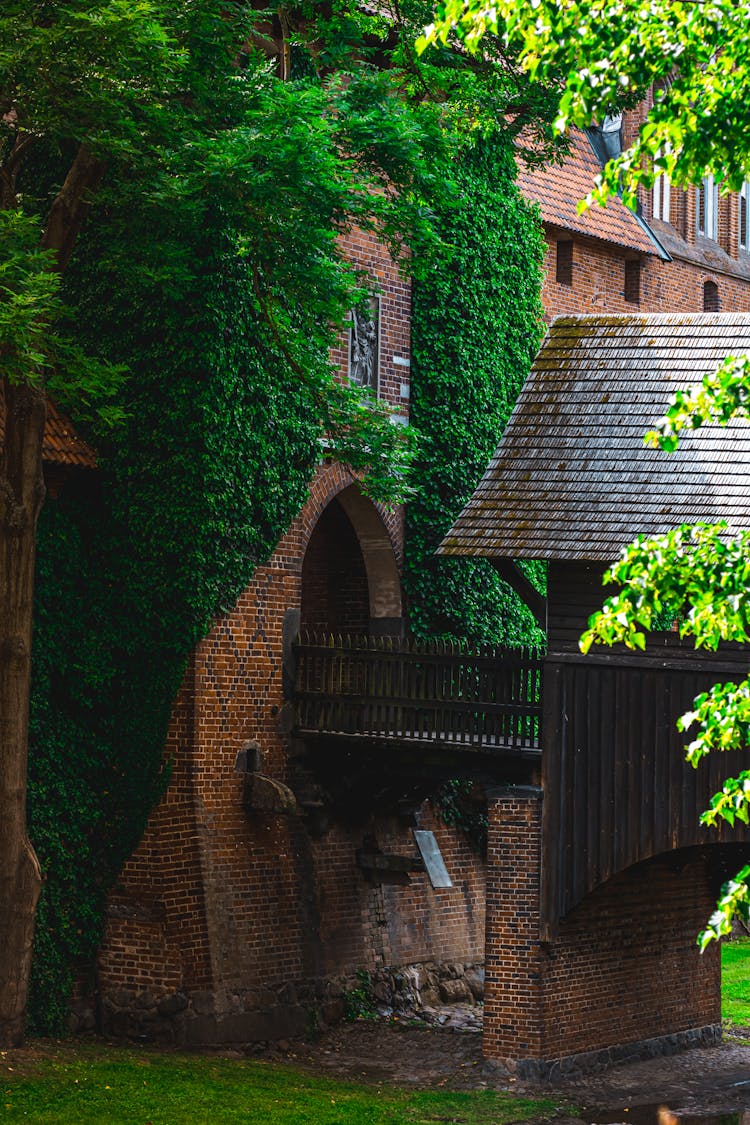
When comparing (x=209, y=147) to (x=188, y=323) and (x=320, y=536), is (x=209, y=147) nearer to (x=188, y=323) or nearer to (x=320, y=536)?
(x=188, y=323)

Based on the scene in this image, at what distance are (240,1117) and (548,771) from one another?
4185mm

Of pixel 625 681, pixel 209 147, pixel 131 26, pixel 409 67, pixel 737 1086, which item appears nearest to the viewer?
pixel 131 26

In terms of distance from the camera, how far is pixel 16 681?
1482 cm

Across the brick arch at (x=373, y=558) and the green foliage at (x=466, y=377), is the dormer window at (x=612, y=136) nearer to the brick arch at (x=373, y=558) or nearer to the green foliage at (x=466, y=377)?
the green foliage at (x=466, y=377)

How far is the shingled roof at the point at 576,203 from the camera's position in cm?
2344

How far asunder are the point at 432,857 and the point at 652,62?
13.3 metres

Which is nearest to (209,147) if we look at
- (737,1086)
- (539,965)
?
(539,965)

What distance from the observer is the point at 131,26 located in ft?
43.3

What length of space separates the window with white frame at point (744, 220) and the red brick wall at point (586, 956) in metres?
13.9

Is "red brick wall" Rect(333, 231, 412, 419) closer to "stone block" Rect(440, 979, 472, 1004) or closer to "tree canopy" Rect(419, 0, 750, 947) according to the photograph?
"stone block" Rect(440, 979, 472, 1004)

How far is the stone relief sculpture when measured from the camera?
1925 cm

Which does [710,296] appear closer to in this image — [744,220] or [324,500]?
[744,220]

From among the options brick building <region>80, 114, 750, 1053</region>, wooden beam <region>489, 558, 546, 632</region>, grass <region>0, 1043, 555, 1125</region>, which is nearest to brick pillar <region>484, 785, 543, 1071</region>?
brick building <region>80, 114, 750, 1053</region>

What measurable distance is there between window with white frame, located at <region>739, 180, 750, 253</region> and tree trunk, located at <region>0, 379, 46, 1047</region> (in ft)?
56.7
